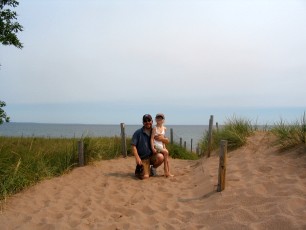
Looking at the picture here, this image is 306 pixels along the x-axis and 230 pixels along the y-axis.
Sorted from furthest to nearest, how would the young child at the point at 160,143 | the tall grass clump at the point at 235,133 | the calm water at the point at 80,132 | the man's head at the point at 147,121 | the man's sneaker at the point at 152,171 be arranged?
the calm water at the point at 80,132
the tall grass clump at the point at 235,133
the man's sneaker at the point at 152,171
the young child at the point at 160,143
the man's head at the point at 147,121

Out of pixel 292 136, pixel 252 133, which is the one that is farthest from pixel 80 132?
pixel 292 136

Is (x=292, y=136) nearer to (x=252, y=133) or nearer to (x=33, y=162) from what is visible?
(x=252, y=133)

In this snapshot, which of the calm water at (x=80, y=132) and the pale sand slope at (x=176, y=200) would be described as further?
the calm water at (x=80, y=132)

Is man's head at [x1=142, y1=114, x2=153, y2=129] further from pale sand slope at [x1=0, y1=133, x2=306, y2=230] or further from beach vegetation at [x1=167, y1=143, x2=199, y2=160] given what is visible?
beach vegetation at [x1=167, y1=143, x2=199, y2=160]

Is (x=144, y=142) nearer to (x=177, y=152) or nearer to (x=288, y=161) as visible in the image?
(x=288, y=161)

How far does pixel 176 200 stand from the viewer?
5.68 m

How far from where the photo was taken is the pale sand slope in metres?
4.38

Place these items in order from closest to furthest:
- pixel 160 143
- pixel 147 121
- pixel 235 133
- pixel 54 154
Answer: pixel 147 121 → pixel 160 143 → pixel 54 154 → pixel 235 133

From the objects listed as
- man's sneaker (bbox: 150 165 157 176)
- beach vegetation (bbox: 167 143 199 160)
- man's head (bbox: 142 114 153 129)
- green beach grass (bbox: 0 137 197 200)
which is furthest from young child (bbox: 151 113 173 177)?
beach vegetation (bbox: 167 143 199 160)

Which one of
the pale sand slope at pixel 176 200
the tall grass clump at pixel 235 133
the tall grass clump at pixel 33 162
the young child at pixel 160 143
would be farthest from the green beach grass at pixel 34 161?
the tall grass clump at pixel 235 133

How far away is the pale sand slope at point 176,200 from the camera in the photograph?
4.38 metres

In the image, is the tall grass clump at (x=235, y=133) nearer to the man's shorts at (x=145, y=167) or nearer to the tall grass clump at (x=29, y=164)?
the man's shorts at (x=145, y=167)

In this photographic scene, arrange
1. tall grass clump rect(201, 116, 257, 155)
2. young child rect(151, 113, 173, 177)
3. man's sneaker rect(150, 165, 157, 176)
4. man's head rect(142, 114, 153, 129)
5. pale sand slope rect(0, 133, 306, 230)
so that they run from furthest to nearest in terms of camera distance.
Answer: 1. tall grass clump rect(201, 116, 257, 155)
2. man's sneaker rect(150, 165, 157, 176)
3. young child rect(151, 113, 173, 177)
4. man's head rect(142, 114, 153, 129)
5. pale sand slope rect(0, 133, 306, 230)

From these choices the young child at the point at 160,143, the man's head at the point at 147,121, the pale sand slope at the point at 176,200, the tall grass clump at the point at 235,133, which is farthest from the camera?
the tall grass clump at the point at 235,133
